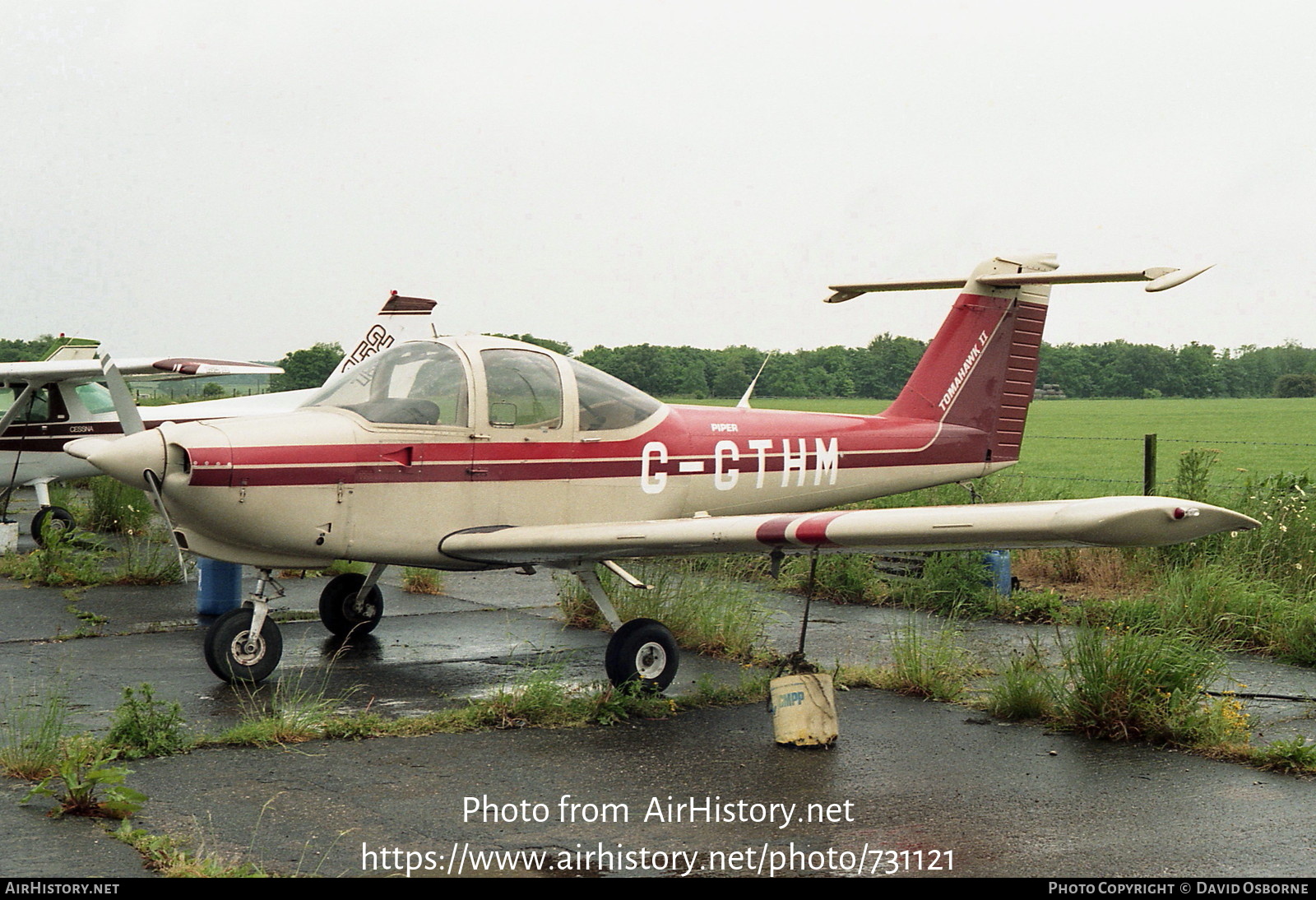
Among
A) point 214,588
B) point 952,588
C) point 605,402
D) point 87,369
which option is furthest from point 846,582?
point 87,369

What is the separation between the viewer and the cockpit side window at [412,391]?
770cm

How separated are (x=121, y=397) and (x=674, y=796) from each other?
519 centimetres

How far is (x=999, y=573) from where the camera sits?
1073cm

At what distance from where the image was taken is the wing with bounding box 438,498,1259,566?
17.3ft

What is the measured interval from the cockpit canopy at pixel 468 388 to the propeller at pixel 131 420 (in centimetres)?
119

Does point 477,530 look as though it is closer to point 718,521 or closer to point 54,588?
point 718,521

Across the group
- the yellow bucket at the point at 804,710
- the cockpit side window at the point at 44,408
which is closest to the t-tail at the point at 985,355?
the yellow bucket at the point at 804,710

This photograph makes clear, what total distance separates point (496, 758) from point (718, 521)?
1771 millimetres

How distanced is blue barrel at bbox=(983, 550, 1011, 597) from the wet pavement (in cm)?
261

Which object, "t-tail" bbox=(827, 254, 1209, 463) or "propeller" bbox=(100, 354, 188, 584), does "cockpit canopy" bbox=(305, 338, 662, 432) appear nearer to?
"propeller" bbox=(100, 354, 188, 584)

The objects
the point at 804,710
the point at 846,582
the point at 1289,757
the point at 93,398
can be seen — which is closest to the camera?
the point at 1289,757

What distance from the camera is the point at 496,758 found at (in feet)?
19.8

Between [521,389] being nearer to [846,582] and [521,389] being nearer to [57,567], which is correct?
[846,582]
